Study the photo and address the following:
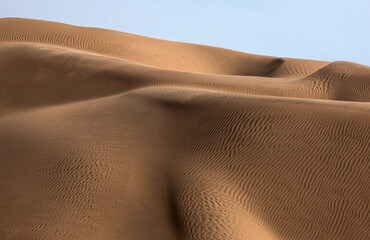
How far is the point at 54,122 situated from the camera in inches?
383

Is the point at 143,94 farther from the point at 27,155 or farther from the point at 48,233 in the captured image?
the point at 48,233

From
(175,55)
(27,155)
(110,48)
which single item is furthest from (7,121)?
(175,55)

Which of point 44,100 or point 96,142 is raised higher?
point 96,142

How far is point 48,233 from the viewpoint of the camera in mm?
6250

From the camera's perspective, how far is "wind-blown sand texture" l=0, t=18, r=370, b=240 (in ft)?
21.0

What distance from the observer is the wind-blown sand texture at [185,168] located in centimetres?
640

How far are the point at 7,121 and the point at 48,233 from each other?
5222mm

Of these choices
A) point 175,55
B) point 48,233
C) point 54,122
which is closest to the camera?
point 48,233

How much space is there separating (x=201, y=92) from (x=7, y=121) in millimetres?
4832

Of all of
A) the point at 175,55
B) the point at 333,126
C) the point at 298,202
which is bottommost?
the point at 175,55

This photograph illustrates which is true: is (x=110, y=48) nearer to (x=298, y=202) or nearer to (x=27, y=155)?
(x=27, y=155)

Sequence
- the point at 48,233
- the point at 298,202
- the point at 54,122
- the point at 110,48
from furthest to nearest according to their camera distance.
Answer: the point at 110,48
the point at 54,122
the point at 298,202
the point at 48,233

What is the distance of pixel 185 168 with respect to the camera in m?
7.47

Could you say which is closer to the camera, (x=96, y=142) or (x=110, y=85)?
(x=96, y=142)
